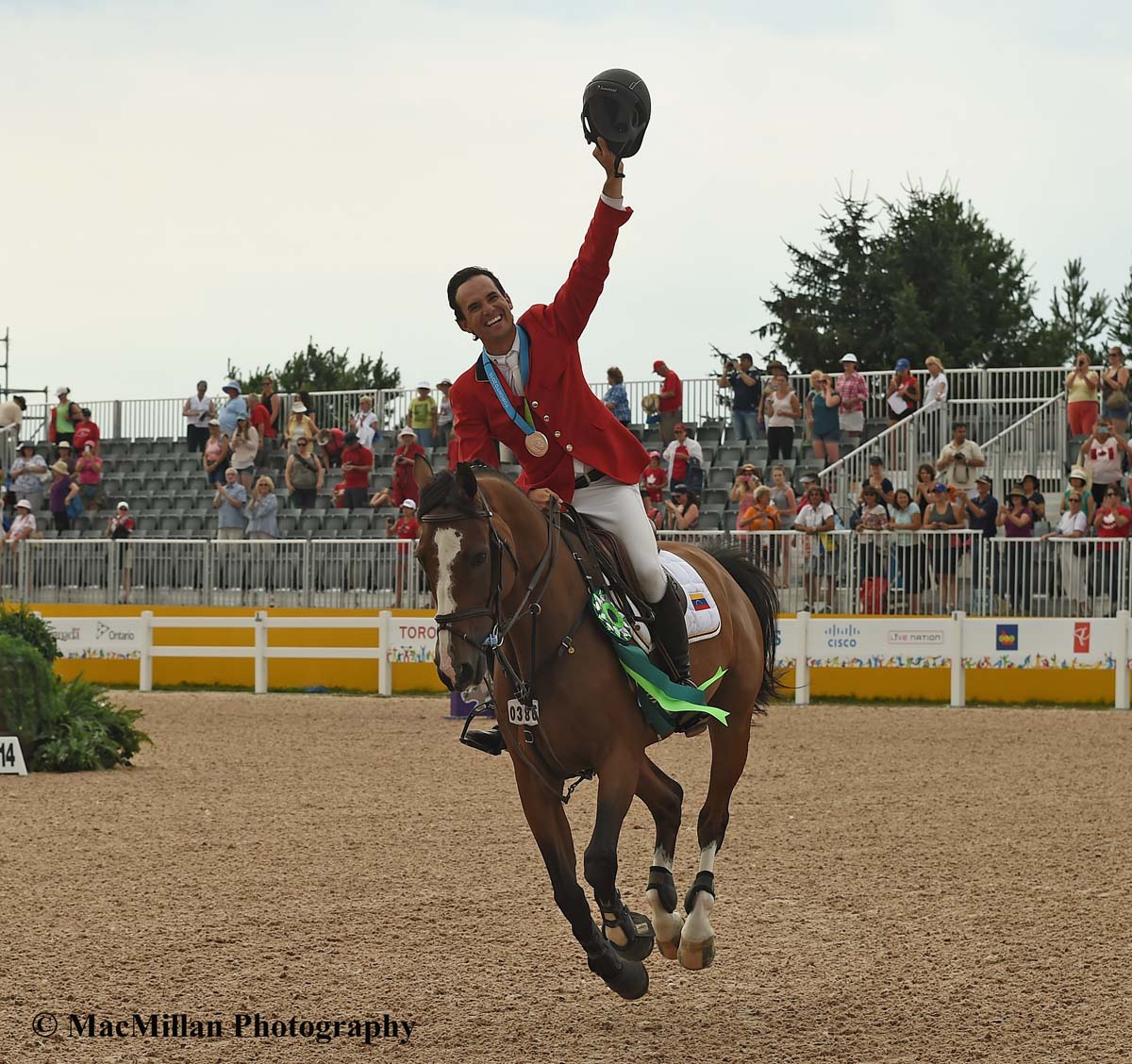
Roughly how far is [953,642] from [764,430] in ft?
23.2

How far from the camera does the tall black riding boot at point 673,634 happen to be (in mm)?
7328

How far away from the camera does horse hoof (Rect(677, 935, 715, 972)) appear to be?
7328 mm

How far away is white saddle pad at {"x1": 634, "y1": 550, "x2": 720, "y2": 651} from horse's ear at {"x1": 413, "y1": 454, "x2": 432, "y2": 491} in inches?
69.4

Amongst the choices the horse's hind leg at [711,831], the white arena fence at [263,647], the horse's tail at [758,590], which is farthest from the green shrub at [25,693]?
the white arena fence at [263,647]

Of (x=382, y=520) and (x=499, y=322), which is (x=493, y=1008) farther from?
(x=382, y=520)

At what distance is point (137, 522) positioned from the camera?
98.8ft

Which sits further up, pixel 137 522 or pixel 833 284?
pixel 833 284

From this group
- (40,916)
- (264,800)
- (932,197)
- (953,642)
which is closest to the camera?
(40,916)

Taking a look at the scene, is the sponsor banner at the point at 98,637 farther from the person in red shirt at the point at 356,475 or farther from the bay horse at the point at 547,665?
the bay horse at the point at 547,665

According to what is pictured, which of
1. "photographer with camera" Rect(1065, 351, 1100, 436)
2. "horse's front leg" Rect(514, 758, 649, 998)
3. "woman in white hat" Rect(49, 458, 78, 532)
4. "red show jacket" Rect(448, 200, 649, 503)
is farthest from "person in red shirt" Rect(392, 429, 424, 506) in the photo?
"horse's front leg" Rect(514, 758, 649, 998)

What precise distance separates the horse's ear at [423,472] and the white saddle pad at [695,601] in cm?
176

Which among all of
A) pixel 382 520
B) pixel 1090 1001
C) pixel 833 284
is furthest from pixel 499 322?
pixel 833 284

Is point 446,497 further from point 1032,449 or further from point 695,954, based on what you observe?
point 1032,449

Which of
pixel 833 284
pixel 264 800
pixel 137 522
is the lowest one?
pixel 264 800
